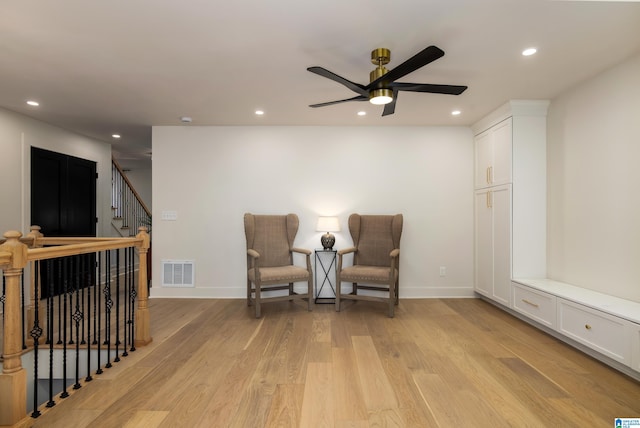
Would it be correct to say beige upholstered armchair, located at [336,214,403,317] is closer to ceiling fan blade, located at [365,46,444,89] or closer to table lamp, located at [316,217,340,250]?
table lamp, located at [316,217,340,250]

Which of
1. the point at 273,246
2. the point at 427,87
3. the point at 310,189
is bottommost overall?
the point at 273,246

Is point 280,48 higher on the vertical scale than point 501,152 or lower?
higher

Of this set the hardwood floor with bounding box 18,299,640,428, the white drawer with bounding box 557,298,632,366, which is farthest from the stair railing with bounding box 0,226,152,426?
the white drawer with bounding box 557,298,632,366

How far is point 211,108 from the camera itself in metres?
3.94

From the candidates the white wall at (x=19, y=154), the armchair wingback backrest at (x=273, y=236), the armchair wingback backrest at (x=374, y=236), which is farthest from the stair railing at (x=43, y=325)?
the armchair wingback backrest at (x=374, y=236)

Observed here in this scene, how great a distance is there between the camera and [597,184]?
3.04 m

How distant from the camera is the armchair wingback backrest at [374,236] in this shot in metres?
4.33

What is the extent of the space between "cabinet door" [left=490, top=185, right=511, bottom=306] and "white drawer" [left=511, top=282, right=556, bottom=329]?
0.47 feet

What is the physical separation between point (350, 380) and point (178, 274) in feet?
10.8

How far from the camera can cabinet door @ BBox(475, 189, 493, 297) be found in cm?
417

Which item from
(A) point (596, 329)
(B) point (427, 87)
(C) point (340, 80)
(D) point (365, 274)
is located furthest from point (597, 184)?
(C) point (340, 80)

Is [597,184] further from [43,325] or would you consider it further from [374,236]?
[43,325]

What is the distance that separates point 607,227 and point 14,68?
17.5 ft

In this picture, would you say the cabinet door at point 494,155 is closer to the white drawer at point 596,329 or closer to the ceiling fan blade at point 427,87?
the white drawer at point 596,329
